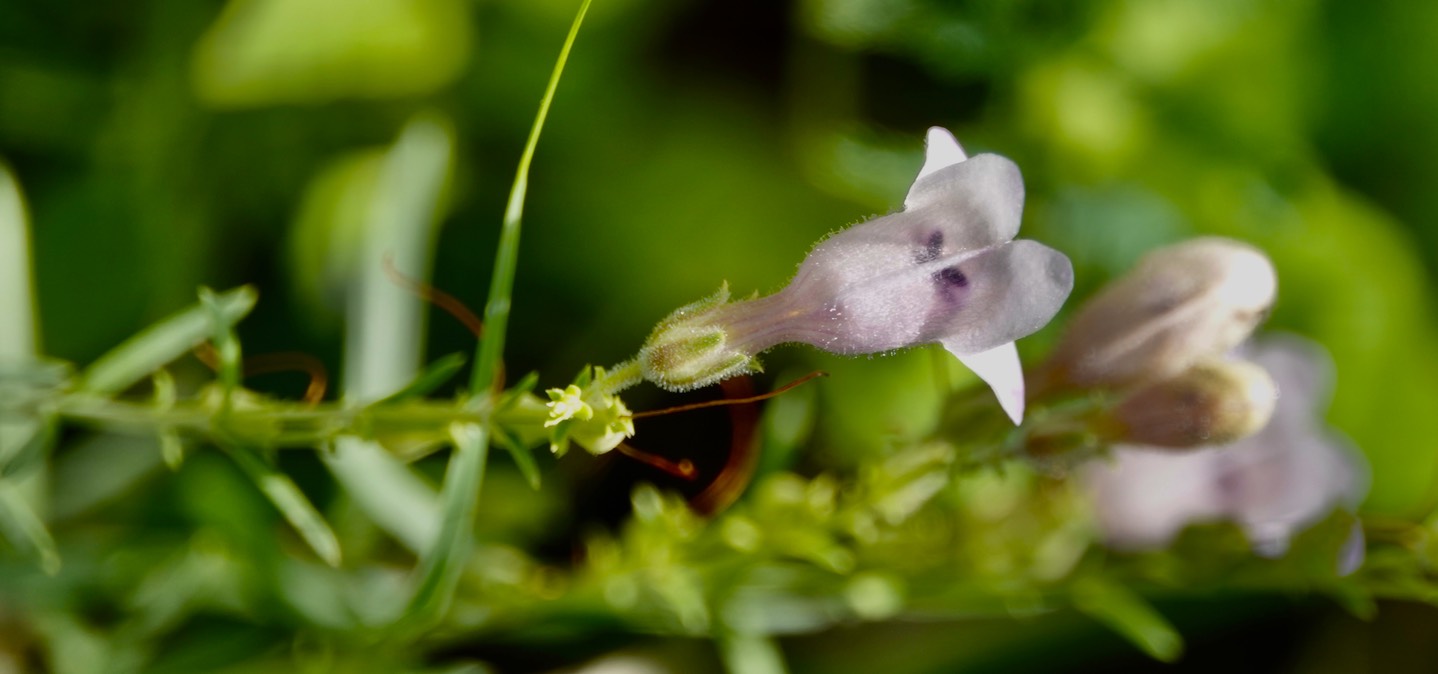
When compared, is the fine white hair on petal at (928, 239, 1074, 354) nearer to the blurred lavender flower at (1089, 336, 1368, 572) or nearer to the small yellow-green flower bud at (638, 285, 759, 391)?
the small yellow-green flower bud at (638, 285, 759, 391)

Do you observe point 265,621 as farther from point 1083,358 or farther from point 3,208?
point 1083,358

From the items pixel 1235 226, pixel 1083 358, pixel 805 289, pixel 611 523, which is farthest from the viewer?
pixel 1235 226

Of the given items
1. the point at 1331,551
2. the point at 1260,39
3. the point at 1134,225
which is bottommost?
the point at 1331,551

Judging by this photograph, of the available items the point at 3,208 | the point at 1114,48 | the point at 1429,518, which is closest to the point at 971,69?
the point at 1114,48

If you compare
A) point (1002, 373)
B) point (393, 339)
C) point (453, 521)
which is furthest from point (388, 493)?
point (1002, 373)

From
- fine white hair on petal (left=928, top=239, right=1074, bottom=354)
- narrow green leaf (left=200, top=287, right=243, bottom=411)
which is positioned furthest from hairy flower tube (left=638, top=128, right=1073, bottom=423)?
narrow green leaf (left=200, top=287, right=243, bottom=411)

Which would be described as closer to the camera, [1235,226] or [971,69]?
[971,69]
